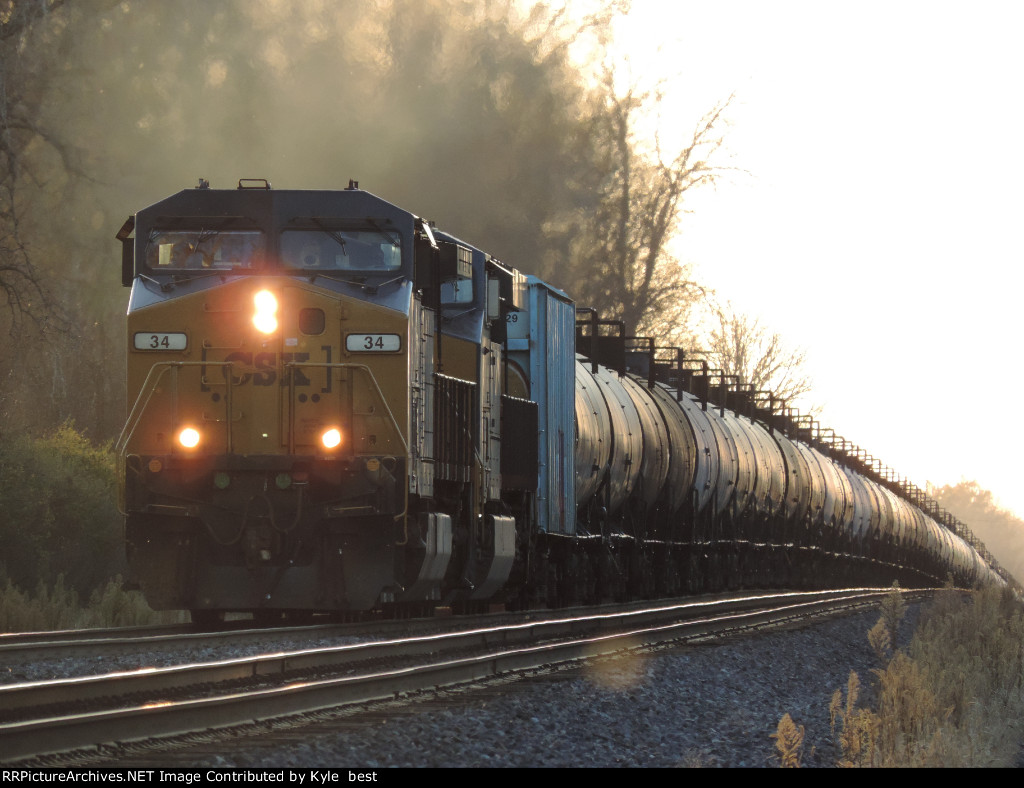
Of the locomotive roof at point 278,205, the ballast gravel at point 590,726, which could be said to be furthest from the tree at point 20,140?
the ballast gravel at point 590,726

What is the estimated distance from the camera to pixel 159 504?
475 inches

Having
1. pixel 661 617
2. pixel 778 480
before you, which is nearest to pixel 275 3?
pixel 778 480

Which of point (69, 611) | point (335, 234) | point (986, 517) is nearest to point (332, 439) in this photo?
point (335, 234)

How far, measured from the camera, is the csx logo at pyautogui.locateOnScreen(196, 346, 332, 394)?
12227mm

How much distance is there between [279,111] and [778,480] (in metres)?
14.7

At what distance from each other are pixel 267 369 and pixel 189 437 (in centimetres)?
85

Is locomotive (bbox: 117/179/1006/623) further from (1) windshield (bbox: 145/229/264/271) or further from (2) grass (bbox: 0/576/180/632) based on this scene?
(2) grass (bbox: 0/576/180/632)

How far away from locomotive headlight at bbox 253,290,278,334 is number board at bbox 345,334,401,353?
655 millimetres

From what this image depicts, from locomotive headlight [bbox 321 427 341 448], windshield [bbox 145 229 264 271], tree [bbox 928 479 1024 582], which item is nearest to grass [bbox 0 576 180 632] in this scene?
locomotive headlight [bbox 321 427 341 448]

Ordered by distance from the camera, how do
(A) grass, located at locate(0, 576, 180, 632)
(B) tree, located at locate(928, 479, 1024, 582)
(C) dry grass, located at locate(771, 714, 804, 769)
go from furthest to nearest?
(B) tree, located at locate(928, 479, 1024, 582) < (A) grass, located at locate(0, 576, 180, 632) < (C) dry grass, located at locate(771, 714, 804, 769)

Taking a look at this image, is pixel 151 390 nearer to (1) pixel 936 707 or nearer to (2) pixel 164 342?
(2) pixel 164 342

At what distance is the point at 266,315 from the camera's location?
1227cm

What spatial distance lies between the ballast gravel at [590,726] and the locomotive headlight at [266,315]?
3.99 metres
